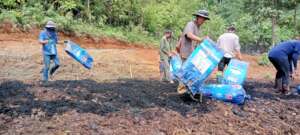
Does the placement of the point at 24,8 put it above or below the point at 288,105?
above

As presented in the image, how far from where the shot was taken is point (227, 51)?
33.8ft

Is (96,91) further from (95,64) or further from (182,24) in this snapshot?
(182,24)

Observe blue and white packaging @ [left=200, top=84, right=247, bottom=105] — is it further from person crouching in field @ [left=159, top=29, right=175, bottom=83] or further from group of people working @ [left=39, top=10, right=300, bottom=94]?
person crouching in field @ [left=159, top=29, right=175, bottom=83]

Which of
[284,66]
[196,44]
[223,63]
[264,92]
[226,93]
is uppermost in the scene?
[196,44]

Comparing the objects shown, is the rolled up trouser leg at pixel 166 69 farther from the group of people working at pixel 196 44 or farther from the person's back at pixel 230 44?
the person's back at pixel 230 44

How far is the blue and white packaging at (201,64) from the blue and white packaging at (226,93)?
26.8 inches

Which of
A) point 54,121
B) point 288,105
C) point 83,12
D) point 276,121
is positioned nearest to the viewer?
point 54,121

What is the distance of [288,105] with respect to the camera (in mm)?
8367

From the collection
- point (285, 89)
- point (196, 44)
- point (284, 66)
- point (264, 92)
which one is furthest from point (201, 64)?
point (285, 89)

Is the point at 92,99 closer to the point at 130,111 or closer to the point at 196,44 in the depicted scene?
the point at 130,111

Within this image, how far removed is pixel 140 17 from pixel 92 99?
1650 centimetres

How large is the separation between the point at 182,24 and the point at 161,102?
691 inches

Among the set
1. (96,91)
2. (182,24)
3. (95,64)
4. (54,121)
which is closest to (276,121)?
(96,91)

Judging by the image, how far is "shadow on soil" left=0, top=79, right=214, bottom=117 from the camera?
6.52 m
